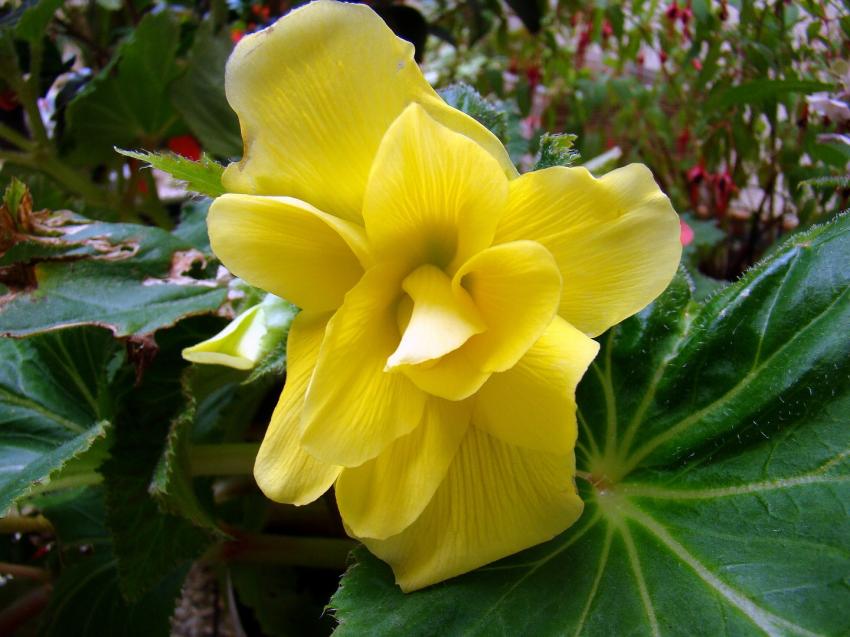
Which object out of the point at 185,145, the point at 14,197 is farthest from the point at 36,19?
the point at 14,197

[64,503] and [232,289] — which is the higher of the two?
[232,289]

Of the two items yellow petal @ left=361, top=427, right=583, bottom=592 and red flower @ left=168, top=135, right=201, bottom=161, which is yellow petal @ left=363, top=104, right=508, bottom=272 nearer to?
yellow petal @ left=361, top=427, right=583, bottom=592

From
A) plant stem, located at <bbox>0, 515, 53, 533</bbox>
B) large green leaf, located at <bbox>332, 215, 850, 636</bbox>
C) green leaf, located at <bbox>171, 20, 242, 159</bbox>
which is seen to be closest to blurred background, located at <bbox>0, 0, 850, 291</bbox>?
green leaf, located at <bbox>171, 20, 242, 159</bbox>

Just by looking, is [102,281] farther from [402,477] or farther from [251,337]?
[402,477]

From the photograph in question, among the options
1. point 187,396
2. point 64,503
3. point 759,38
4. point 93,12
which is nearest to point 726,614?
point 187,396

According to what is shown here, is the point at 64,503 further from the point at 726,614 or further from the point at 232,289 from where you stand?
the point at 726,614

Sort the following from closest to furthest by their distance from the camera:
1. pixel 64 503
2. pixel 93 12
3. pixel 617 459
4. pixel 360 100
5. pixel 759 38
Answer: pixel 360 100
pixel 617 459
pixel 64 503
pixel 759 38
pixel 93 12
